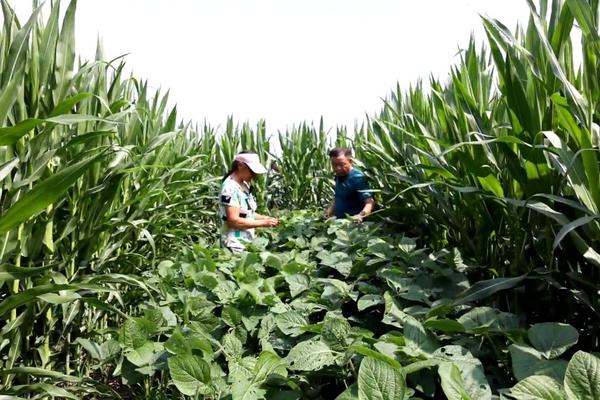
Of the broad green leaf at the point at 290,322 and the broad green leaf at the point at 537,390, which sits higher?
the broad green leaf at the point at 537,390

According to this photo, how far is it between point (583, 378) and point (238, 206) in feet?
7.72

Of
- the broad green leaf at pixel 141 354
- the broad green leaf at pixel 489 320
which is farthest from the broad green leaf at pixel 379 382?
the broad green leaf at pixel 141 354

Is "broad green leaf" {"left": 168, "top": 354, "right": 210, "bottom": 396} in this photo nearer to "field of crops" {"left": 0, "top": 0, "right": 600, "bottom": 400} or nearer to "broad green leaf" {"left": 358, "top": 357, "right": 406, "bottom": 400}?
"field of crops" {"left": 0, "top": 0, "right": 600, "bottom": 400}

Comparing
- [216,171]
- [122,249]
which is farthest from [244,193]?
[216,171]

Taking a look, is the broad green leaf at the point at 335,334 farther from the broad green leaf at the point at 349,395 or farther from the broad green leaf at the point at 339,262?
the broad green leaf at the point at 339,262

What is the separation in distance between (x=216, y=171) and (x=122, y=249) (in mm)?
3730

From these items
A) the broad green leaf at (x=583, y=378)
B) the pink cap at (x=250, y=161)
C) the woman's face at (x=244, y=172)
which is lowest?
the broad green leaf at (x=583, y=378)

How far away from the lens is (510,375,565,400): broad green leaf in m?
0.69

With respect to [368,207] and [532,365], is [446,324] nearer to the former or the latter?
[532,365]

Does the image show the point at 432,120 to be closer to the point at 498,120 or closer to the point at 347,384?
the point at 498,120

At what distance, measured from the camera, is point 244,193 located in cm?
306

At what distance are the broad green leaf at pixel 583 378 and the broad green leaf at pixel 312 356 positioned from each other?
448 mm

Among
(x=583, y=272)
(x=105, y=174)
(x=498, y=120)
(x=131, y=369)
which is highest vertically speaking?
(x=498, y=120)

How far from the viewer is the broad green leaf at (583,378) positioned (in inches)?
26.1
